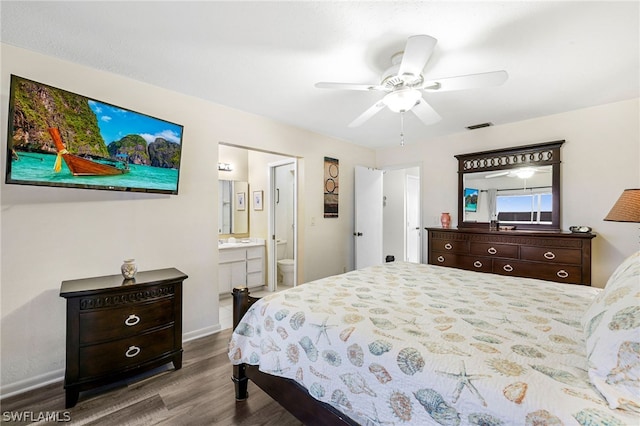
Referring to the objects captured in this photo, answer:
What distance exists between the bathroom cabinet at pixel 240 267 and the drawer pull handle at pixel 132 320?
6.63ft

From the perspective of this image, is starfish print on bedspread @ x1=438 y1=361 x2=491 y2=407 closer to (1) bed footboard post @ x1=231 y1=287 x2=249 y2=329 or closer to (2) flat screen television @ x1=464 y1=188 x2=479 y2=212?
(1) bed footboard post @ x1=231 y1=287 x2=249 y2=329

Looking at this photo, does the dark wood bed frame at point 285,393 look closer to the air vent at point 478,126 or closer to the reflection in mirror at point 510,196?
the reflection in mirror at point 510,196

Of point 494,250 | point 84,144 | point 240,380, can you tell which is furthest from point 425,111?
point 84,144

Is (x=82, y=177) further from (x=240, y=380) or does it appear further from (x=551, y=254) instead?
(x=551, y=254)

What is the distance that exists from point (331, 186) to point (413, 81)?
254cm

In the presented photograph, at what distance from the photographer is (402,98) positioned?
6.86 ft

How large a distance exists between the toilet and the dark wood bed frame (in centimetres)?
290

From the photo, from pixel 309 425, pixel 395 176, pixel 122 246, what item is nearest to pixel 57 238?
pixel 122 246

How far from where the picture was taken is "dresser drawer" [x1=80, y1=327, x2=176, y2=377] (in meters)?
1.91

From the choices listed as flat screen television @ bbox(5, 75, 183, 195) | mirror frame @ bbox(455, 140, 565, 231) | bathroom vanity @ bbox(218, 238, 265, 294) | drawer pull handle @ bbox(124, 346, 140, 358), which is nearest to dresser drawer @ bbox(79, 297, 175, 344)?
drawer pull handle @ bbox(124, 346, 140, 358)

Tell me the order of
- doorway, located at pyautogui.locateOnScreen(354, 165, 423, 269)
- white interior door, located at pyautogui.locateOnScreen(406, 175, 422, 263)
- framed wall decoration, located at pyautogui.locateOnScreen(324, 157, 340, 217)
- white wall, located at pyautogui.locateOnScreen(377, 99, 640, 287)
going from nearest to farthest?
white wall, located at pyautogui.locateOnScreen(377, 99, 640, 287), framed wall decoration, located at pyautogui.locateOnScreen(324, 157, 340, 217), doorway, located at pyautogui.locateOnScreen(354, 165, 423, 269), white interior door, located at pyautogui.locateOnScreen(406, 175, 422, 263)

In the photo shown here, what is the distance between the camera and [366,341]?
4.16 feet

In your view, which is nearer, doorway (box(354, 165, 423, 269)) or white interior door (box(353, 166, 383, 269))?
white interior door (box(353, 166, 383, 269))

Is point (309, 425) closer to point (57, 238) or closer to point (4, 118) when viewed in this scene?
point (57, 238)
